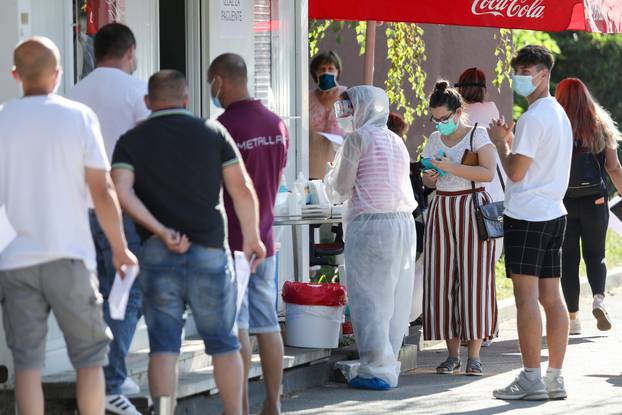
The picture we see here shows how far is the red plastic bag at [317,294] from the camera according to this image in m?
8.80

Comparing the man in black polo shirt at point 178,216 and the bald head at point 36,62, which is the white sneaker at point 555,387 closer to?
the man in black polo shirt at point 178,216

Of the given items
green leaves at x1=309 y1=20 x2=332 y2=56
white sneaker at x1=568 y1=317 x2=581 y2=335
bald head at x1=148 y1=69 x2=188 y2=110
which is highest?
green leaves at x1=309 y1=20 x2=332 y2=56

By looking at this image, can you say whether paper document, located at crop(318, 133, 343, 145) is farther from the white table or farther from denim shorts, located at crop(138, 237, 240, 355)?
denim shorts, located at crop(138, 237, 240, 355)

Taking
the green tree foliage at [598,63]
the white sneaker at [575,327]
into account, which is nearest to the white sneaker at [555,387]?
the white sneaker at [575,327]

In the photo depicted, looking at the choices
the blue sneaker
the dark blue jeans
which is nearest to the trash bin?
the blue sneaker

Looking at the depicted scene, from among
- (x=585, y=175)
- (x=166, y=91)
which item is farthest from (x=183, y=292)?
(x=585, y=175)

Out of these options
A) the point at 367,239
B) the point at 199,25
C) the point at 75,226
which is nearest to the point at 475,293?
the point at 367,239

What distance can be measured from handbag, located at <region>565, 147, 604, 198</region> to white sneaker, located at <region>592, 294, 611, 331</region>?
91cm

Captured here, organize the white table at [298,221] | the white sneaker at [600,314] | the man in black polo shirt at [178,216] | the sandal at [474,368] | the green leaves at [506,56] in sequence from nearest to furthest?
the man in black polo shirt at [178,216] → the white table at [298,221] → the sandal at [474,368] → the white sneaker at [600,314] → the green leaves at [506,56]

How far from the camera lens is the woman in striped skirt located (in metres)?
9.09

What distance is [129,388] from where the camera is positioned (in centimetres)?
691

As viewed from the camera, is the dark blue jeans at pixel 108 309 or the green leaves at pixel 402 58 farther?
the green leaves at pixel 402 58

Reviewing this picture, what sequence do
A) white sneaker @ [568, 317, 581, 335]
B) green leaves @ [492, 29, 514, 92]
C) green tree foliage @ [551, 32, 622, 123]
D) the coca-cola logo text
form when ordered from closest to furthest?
the coca-cola logo text < white sneaker @ [568, 317, 581, 335] < green leaves @ [492, 29, 514, 92] < green tree foliage @ [551, 32, 622, 123]

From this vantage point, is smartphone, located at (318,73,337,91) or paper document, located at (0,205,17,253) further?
smartphone, located at (318,73,337,91)
